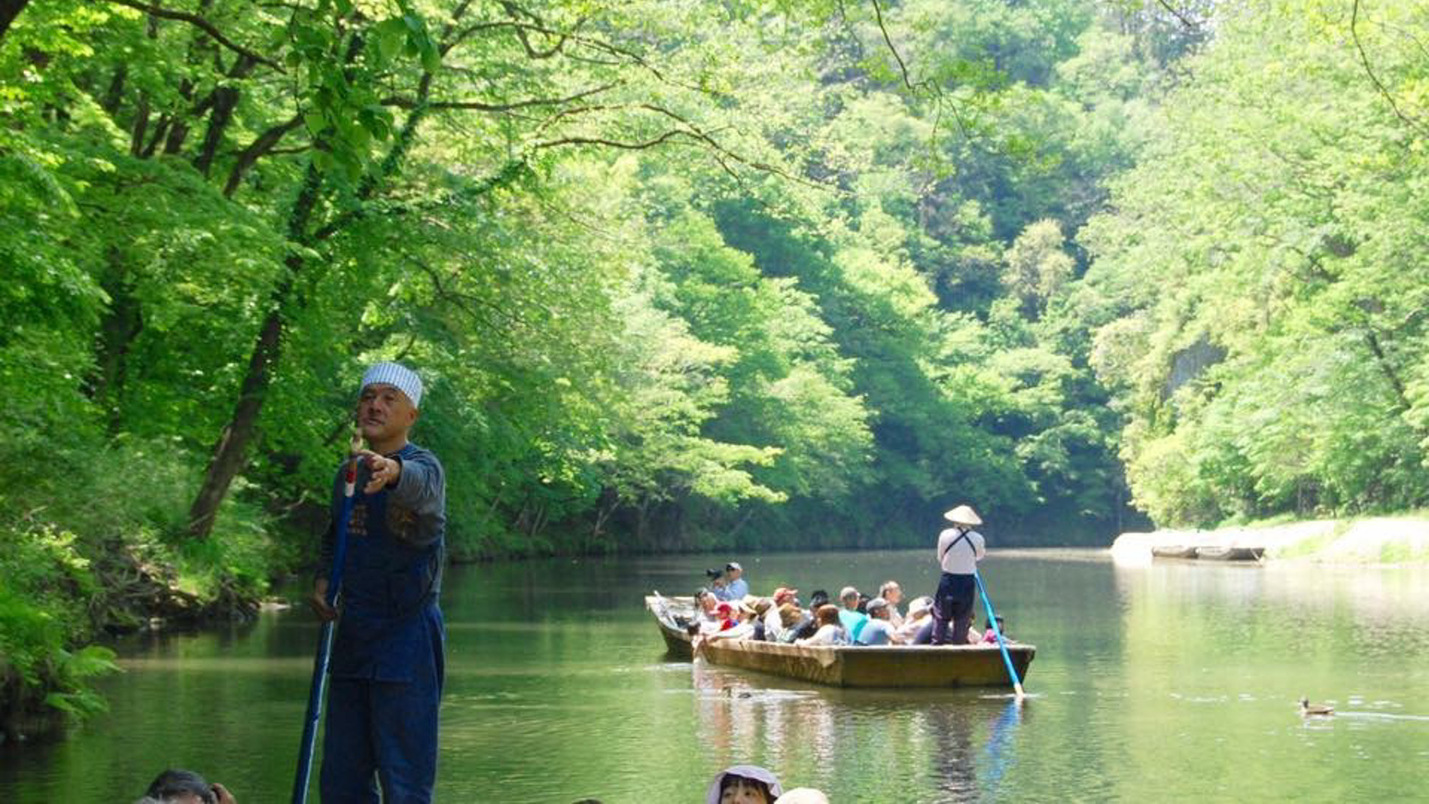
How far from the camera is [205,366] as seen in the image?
23.3m

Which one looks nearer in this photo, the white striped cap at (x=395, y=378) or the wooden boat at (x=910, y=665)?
the white striped cap at (x=395, y=378)

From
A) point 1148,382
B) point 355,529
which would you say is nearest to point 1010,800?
point 355,529

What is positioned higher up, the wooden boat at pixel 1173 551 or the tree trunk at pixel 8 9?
the tree trunk at pixel 8 9

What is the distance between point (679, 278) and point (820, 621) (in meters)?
39.9

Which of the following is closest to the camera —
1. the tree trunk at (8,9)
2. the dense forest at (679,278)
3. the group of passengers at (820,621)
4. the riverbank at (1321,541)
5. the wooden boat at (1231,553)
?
the tree trunk at (8,9)

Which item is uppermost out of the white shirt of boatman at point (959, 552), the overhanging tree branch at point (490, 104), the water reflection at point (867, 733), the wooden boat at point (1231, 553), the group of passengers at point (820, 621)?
the overhanging tree branch at point (490, 104)

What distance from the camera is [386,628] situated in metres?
6.08

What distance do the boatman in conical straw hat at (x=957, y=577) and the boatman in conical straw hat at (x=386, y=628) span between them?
11875mm

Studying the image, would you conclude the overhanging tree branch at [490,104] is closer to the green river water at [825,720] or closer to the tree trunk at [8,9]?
the green river water at [825,720]

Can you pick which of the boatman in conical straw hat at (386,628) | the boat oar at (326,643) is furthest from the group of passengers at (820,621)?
the boat oar at (326,643)

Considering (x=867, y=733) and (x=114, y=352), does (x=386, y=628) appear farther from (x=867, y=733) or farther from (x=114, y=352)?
(x=114, y=352)

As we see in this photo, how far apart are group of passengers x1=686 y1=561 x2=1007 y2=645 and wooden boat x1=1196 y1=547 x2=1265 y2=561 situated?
28.6 metres

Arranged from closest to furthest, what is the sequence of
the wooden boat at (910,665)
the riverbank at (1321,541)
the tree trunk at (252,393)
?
the wooden boat at (910,665)
the tree trunk at (252,393)
the riverbank at (1321,541)

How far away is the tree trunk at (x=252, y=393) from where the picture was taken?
857 inches
